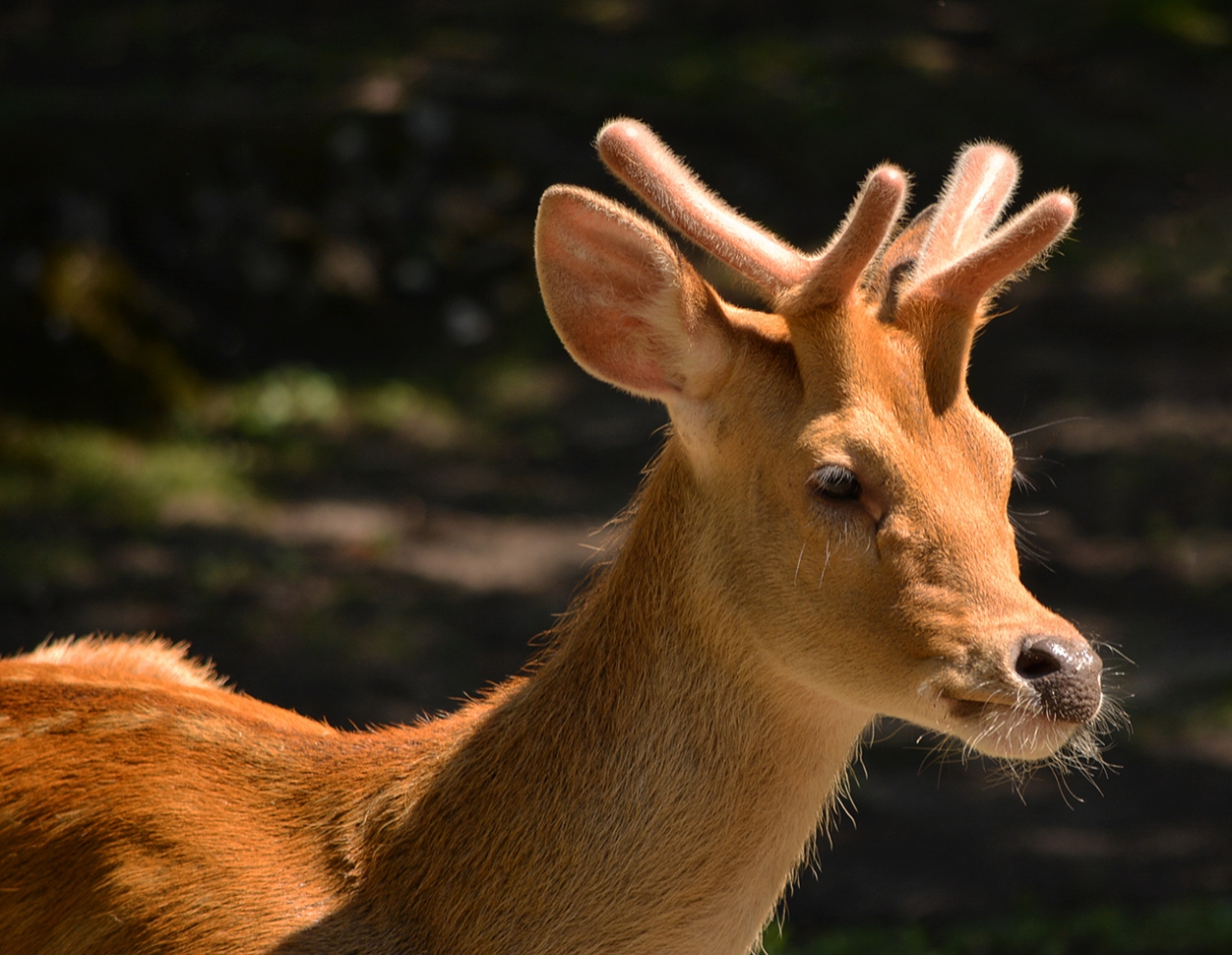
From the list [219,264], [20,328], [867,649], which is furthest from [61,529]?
[867,649]

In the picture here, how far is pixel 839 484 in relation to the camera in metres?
2.80

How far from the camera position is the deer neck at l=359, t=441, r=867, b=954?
2918mm

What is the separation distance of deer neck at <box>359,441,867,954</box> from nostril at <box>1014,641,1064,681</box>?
0.44 meters

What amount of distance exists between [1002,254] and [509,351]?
23.7 feet

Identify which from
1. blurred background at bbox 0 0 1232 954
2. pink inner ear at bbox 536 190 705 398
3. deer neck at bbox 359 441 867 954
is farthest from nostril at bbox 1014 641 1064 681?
blurred background at bbox 0 0 1232 954

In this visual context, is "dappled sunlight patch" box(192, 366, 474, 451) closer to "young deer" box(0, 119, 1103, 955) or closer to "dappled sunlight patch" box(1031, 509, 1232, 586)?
"dappled sunlight patch" box(1031, 509, 1232, 586)

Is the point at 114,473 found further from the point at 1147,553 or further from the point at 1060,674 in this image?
the point at 1060,674

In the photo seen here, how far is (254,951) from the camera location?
290cm

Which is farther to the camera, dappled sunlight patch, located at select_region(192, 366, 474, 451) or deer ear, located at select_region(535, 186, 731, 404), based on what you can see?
dappled sunlight patch, located at select_region(192, 366, 474, 451)

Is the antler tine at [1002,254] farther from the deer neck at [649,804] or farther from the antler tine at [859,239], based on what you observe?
the deer neck at [649,804]

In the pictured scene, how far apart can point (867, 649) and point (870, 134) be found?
371 inches

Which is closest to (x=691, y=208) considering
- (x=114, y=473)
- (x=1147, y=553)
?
(x=1147, y=553)

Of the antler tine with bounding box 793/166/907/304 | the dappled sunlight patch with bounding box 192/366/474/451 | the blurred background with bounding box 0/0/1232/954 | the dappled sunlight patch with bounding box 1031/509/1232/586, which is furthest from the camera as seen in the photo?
the dappled sunlight patch with bounding box 192/366/474/451

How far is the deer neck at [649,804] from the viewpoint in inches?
115
